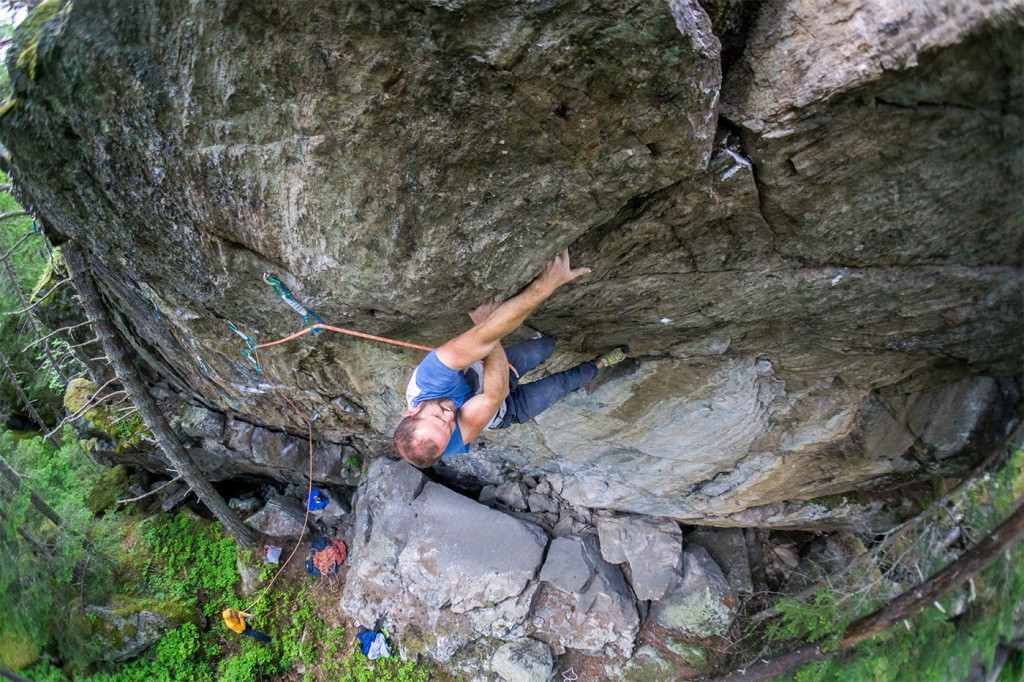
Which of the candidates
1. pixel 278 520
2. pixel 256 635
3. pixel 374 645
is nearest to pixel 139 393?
pixel 278 520

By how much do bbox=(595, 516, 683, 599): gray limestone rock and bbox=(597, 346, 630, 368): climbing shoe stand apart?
3.16 metres

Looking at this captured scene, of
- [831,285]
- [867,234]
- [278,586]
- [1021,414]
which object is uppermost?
[867,234]

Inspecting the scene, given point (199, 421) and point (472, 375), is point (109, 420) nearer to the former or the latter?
point (199, 421)

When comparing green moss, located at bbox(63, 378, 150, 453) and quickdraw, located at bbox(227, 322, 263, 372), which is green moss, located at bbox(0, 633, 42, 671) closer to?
green moss, located at bbox(63, 378, 150, 453)

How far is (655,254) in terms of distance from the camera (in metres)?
3.59

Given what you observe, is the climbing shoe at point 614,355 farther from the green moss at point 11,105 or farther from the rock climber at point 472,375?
the green moss at point 11,105

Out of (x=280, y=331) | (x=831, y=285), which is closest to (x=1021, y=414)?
(x=831, y=285)

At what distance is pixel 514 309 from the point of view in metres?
3.44

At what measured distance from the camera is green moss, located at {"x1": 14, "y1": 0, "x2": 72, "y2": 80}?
108 inches

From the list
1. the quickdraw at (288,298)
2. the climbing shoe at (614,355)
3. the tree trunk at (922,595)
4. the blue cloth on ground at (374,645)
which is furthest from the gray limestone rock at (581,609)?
the quickdraw at (288,298)

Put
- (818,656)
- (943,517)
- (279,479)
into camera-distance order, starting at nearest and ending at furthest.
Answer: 1. (943,517)
2. (818,656)
3. (279,479)

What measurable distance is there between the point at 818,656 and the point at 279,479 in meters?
7.54

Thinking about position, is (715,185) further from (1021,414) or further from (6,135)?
(6,135)

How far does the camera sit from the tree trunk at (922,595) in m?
3.65
